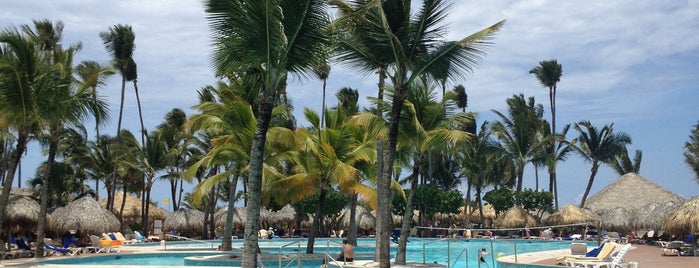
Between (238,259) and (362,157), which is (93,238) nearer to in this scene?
(238,259)

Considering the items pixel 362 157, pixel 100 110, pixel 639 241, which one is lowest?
pixel 639 241

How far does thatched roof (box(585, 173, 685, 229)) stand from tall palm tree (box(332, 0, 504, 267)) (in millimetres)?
32260

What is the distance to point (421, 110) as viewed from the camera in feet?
49.8

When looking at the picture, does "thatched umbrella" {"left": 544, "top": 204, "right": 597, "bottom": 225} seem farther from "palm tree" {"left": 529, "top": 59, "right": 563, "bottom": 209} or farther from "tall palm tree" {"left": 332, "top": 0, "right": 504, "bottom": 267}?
"tall palm tree" {"left": 332, "top": 0, "right": 504, "bottom": 267}

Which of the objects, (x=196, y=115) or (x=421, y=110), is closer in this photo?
(x=421, y=110)

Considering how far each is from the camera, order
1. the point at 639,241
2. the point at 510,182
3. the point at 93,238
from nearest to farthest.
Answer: the point at 93,238
the point at 639,241
the point at 510,182

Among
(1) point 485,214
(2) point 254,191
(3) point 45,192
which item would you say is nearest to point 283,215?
(1) point 485,214

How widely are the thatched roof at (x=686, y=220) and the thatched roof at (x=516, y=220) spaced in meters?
16.3

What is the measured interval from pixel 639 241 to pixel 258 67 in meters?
32.8

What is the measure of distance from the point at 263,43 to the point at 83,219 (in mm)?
Answer: 21394

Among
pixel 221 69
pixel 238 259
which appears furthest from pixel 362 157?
pixel 221 69

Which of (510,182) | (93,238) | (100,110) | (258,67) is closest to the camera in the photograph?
(258,67)

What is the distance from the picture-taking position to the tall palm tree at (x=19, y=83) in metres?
16.3

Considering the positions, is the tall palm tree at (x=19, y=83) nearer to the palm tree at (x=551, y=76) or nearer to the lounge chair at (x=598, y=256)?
the lounge chair at (x=598, y=256)
